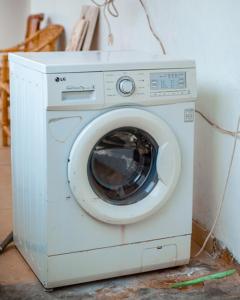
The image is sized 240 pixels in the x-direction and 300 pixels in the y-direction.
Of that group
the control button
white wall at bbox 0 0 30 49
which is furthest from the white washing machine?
white wall at bbox 0 0 30 49

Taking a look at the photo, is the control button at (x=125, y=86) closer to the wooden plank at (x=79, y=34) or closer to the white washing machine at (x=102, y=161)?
the white washing machine at (x=102, y=161)

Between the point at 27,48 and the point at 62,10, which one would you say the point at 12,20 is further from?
the point at 62,10

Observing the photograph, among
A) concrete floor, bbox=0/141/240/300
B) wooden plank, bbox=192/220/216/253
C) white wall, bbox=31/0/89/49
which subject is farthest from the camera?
white wall, bbox=31/0/89/49

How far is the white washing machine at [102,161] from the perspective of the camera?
204 centimetres

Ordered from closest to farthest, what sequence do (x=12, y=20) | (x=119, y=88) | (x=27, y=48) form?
(x=119, y=88) → (x=27, y=48) → (x=12, y=20)

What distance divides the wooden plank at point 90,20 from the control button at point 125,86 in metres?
1.82

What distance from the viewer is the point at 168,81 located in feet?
7.16

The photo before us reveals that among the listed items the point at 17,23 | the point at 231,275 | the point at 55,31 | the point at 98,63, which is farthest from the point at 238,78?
the point at 17,23

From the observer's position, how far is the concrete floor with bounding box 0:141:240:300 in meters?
2.15

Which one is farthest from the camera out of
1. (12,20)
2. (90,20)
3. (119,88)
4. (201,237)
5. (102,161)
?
(12,20)

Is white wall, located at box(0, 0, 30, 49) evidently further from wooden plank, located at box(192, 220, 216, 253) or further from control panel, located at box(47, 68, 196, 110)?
control panel, located at box(47, 68, 196, 110)

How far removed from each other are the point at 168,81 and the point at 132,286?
80 cm

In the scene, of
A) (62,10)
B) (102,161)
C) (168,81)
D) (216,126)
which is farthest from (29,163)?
(62,10)

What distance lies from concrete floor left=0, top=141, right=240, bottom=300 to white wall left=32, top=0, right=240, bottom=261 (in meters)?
0.15
